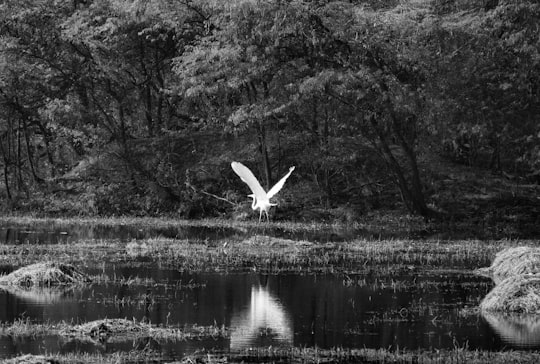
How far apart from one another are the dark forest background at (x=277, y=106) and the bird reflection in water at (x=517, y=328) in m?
15.9

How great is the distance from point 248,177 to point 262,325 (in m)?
16.2

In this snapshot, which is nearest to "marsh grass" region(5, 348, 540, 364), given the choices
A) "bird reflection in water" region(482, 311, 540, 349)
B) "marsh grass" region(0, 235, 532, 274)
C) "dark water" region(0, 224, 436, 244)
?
"bird reflection in water" region(482, 311, 540, 349)

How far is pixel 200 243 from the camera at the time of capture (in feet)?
84.4

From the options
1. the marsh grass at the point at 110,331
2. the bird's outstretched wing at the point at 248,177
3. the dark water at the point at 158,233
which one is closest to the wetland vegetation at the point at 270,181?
the marsh grass at the point at 110,331

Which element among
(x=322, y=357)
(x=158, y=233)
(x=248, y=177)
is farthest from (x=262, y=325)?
(x=248, y=177)

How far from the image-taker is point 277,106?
115 feet

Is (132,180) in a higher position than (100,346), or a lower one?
higher

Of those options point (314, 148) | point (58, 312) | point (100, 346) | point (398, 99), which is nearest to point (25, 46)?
point (314, 148)

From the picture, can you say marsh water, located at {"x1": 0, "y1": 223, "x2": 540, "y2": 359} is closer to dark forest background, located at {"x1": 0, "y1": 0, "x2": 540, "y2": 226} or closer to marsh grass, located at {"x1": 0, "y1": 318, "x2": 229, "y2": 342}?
marsh grass, located at {"x1": 0, "y1": 318, "x2": 229, "y2": 342}

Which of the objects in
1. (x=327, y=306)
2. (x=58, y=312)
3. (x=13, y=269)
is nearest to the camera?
(x=58, y=312)

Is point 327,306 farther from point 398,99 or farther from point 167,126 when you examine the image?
point 167,126

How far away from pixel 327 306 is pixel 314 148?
A: 22259 millimetres

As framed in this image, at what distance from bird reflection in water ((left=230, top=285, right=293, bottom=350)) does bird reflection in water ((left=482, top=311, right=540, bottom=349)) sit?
8.88ft

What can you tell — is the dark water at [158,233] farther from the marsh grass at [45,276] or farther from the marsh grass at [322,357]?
the marsh grass at [322,357]
